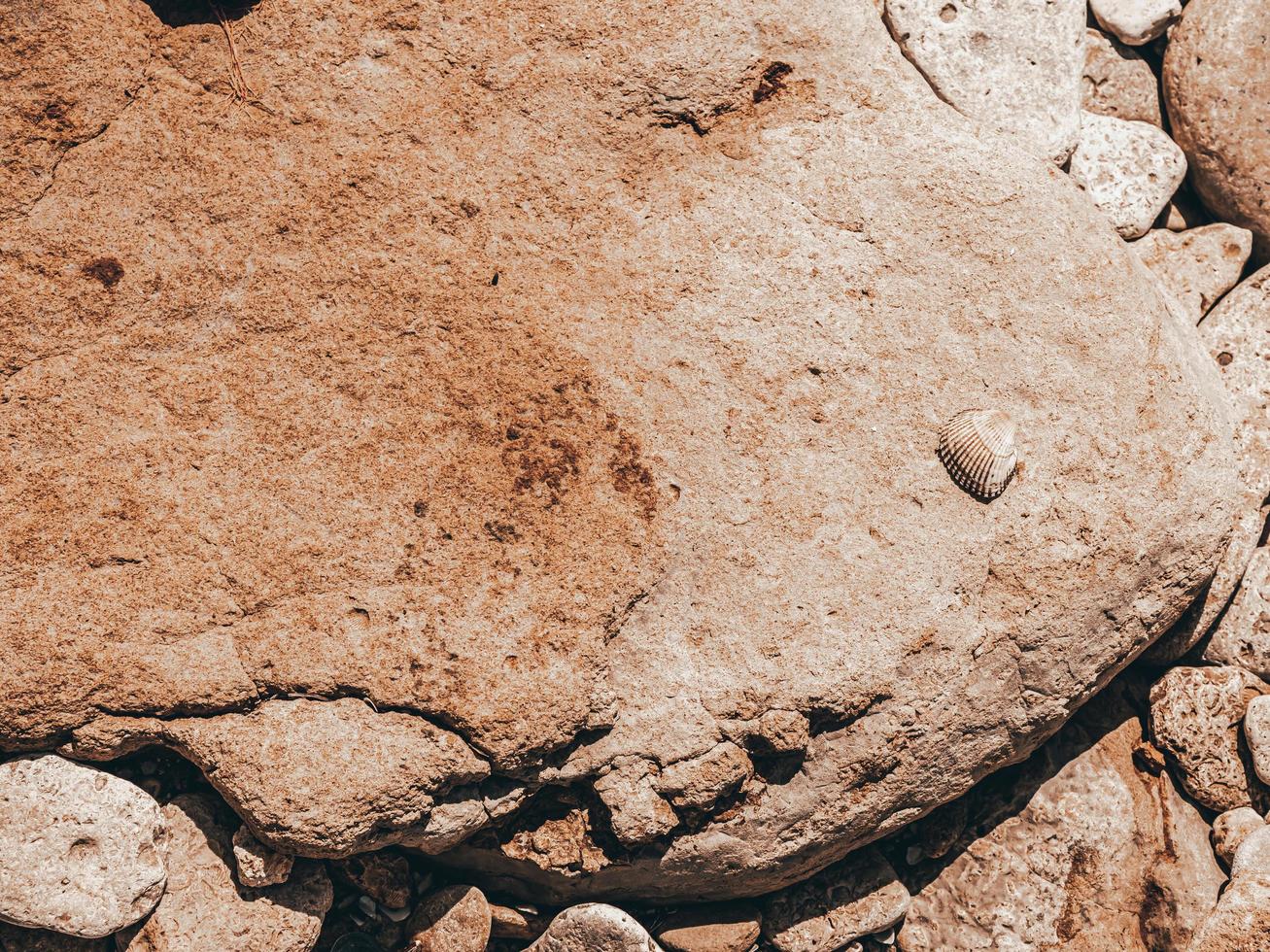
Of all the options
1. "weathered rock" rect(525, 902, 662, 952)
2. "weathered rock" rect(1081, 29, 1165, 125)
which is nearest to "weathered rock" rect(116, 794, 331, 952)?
"weathered rock" rect(525, 902, 662, 952)

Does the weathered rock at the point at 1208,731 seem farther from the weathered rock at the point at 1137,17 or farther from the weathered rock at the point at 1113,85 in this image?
the weathered rock at the point at 1137,17

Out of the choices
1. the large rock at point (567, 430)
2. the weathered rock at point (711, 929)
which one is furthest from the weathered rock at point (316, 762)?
the weathered rock at point (711, 929)

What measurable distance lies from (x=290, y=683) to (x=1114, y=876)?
2.80 metres

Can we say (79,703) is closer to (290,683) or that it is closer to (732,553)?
(290,683)

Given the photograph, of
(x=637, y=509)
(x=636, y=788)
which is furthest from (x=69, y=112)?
(x=636, y=788)

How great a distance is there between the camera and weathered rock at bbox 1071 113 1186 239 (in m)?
4.01

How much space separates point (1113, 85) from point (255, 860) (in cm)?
393

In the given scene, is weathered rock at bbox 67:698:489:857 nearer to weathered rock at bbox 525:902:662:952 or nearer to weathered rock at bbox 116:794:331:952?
weathered rock at bbox 116:794:331:952

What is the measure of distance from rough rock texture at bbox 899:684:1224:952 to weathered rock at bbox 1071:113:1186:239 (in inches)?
76.3

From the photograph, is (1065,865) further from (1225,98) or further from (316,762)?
(1225,98)

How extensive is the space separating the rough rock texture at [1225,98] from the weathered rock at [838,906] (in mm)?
2738

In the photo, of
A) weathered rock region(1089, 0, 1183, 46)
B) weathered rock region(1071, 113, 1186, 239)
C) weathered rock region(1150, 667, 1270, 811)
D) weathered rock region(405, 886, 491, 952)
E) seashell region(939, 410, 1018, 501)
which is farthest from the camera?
weathered rock region(1089, 0, 1183, 46)

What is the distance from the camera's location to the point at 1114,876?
12.6ft

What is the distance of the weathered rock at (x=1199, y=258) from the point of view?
4.09 metres
